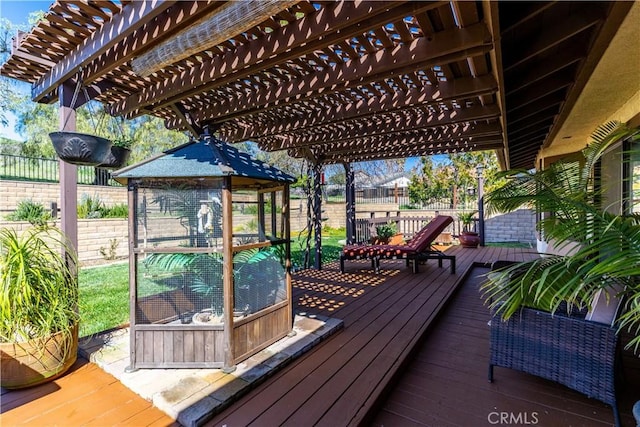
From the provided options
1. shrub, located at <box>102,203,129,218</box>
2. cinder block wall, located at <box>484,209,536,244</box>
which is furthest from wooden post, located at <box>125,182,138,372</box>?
cinder block wall, located at <box>484,209,536,244</box>

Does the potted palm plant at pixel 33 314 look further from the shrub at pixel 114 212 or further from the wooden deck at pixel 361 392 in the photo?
the shrub at pixel 114 212

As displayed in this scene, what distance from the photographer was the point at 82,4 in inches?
71.8

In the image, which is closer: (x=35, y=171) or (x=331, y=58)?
(x=331, y=58)

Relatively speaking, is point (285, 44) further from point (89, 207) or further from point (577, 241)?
point (89, 207)

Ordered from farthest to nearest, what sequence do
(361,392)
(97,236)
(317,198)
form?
(97,236)
(317,198)
(361,392)

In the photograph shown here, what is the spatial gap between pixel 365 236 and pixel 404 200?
8.37 m

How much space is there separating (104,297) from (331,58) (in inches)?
174

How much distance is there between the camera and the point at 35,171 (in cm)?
836

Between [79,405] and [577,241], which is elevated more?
[577,241]

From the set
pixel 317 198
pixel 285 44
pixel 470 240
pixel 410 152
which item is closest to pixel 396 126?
pixel 410 152

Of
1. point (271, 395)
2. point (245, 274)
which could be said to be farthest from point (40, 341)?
point (271, 395)

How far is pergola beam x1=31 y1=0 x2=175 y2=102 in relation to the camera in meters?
1.65

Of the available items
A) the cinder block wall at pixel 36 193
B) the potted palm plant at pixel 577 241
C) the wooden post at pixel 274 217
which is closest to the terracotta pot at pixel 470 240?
the potted palm plant at pixel 577 241

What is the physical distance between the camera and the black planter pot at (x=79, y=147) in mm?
2154
